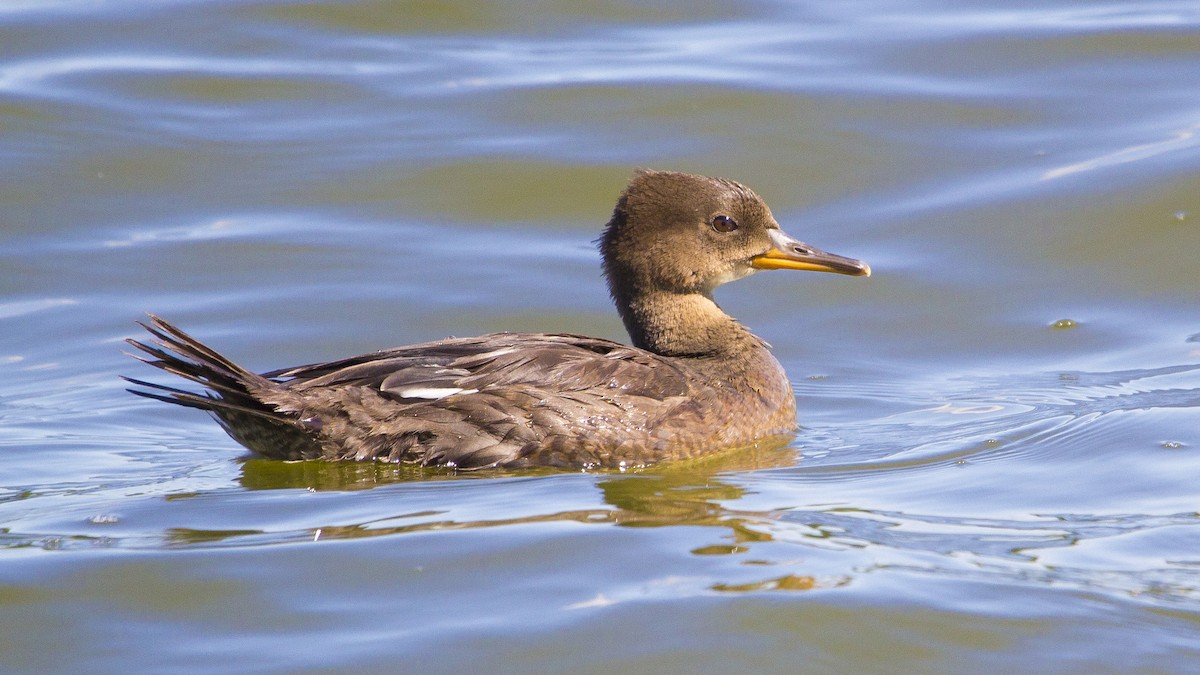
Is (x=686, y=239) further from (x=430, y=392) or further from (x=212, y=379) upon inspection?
(x=212, y=379)

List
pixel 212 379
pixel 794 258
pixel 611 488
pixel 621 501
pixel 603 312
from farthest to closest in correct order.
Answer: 1. pixel 603 312
2. pixel 794 258
3. pixel 212 379
4. pixel 611 488
5. pixel 621 501

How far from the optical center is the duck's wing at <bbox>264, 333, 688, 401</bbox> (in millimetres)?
6734

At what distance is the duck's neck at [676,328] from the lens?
7.63 meters

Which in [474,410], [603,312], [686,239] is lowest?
[474,410]

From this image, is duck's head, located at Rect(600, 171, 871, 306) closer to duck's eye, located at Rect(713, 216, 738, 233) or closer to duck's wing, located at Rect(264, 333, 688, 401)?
duck's eye, located at Rect(713, 216, 738, 233)

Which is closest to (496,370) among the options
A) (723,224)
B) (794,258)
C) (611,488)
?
(611,488)

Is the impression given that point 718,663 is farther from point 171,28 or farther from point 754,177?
point 171,28

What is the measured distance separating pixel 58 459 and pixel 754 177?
5.55m

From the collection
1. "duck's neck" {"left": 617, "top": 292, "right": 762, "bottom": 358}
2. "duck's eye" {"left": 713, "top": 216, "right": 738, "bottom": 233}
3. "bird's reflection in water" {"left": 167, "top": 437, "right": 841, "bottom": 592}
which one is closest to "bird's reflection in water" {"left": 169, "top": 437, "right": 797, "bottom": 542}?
"bird's reflection in water" {"left": 167, "top": 437, "right": 841, "bottom": 592}

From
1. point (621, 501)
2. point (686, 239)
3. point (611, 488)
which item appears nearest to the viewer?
point (621, 501)

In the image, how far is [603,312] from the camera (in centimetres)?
923

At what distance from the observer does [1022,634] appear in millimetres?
4770

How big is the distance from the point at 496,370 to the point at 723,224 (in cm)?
147

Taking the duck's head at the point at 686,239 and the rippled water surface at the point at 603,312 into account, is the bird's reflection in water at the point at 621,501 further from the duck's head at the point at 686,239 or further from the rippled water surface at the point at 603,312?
the duck's head at the point at 686,239
